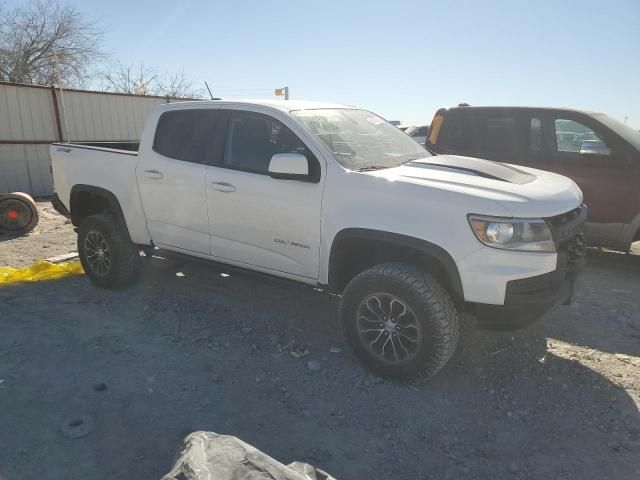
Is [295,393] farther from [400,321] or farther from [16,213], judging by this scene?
[16,213]

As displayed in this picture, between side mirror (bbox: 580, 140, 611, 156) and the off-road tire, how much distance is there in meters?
4.99

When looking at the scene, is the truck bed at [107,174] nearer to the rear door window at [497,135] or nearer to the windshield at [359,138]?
the windshield at [359,138]

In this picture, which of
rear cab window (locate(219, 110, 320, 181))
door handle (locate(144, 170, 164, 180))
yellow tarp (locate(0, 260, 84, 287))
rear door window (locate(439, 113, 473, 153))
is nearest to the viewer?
rear cab window (locate(219, 110, 320, 181))

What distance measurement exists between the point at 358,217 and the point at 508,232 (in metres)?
0.93

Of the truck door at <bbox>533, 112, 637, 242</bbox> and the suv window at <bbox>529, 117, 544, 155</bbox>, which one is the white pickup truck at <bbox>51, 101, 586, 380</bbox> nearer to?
the truck door at <bbox>533, 112, 637, 242</bbox>

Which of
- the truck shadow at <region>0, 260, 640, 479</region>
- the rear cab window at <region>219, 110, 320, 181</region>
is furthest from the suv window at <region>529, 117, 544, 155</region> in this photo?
the rear cab window at <region>219, 110, 320, 181</region>

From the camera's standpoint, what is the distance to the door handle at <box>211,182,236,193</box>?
3.89 metres

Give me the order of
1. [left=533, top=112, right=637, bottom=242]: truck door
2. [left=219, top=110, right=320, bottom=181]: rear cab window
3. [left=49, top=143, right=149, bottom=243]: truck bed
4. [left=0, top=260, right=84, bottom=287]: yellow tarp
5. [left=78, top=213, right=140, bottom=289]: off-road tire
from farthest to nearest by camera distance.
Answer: [left=533, top=112, right=637, bottom=242]: truck door < [left=0, top=260, right=84, bottom=287]: yellow tarp < [left=78, top=213, right=140, bottom=289]: off-road tire < [left=49, top=143, right=149, bottom=243]: truck bed < [left=219, top=110, right=320, bottom=181]: rear cab window

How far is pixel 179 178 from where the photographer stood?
422 cm

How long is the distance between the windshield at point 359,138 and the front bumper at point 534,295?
1265 mm

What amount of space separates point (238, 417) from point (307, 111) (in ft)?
7.64

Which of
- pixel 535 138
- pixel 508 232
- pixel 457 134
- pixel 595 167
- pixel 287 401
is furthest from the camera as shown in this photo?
pixel 457 134

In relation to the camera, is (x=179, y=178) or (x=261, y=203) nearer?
(x=261, y=203)

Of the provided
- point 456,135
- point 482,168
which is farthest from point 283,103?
point 456,135
